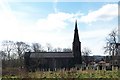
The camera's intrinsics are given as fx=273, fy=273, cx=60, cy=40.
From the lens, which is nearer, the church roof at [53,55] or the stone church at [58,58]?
the stone church at [58,58]

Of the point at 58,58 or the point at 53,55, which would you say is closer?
the point at 58,58

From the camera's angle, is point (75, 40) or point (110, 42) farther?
point (75, 40)

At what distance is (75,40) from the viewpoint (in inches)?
1869

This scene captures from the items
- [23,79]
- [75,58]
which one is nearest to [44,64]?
[75,58]

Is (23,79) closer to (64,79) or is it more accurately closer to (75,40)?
(64,79)

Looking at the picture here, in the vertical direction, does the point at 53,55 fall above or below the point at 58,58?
above

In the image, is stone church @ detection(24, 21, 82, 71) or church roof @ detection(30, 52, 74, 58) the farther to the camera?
church roof @ detection(30, 52, 74, 58)

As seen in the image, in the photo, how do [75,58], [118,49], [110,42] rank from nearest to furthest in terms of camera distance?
[118,49] < [110,42] < [75,58]

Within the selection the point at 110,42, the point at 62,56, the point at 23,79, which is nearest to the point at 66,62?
the point at 62,56

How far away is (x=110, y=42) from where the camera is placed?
3775 centimetres

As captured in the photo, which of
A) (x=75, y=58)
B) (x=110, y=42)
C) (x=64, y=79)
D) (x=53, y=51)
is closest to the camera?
(x=64, y=79)

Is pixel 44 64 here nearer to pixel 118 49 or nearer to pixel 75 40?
pixel 75 40

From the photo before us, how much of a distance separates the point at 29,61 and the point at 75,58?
843cm

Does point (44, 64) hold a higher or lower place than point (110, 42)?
lower
